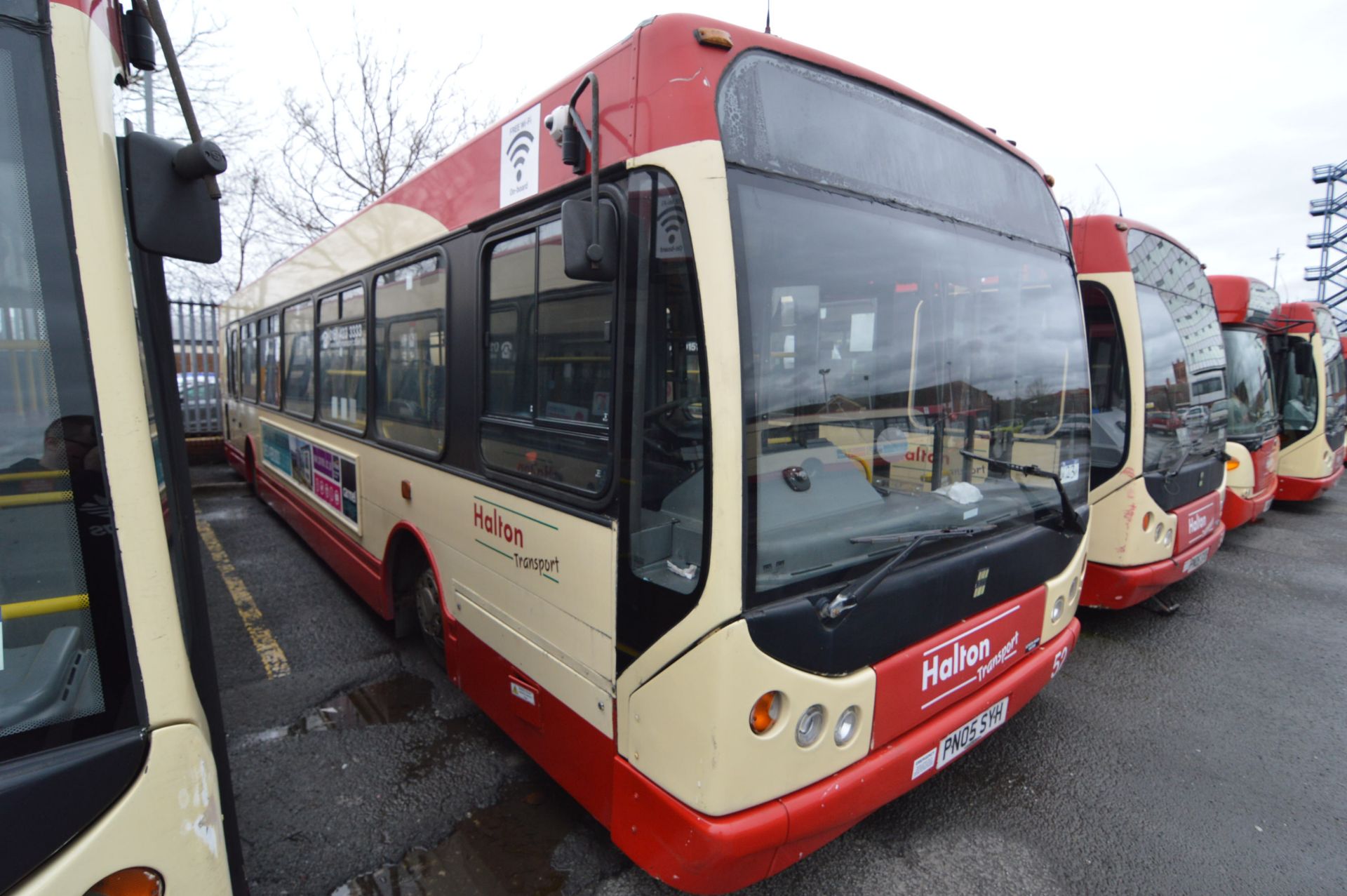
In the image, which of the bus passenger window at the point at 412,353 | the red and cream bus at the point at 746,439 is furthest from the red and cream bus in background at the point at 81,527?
the bus passenger window at the point at 412,353

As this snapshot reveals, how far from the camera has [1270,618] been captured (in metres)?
5.27

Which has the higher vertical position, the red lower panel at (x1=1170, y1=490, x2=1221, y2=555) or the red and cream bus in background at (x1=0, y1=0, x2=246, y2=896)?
the red and cream bus in background at (x1=0, y1=0, x2=246, y2=896)

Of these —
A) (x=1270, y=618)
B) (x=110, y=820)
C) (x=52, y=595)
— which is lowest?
(x=1270, y=618)

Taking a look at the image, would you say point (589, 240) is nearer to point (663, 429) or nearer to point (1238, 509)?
point (663, 429)

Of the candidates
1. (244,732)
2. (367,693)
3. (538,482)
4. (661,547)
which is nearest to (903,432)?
(661,547)

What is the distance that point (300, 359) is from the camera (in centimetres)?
579

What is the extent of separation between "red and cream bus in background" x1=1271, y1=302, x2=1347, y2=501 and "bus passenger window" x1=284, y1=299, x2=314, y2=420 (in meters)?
11.1

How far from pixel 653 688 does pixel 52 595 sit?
1.37 meters

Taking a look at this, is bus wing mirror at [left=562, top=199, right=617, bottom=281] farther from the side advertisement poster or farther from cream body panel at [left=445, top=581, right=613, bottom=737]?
the side advertisement poster

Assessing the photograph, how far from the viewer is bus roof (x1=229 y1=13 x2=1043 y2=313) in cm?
182

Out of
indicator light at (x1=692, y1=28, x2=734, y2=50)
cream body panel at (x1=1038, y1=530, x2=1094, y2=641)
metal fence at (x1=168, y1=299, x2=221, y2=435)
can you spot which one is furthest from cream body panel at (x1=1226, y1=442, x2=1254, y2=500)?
metal fence at (x1=168, y1=299, x2=221, y2=435)

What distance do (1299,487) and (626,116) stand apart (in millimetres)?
11122

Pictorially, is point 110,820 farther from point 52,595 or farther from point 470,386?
point 470,386

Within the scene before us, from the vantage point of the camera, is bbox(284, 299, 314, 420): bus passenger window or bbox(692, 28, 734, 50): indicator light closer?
bbox(692, 28, 734, 50): indicator light
